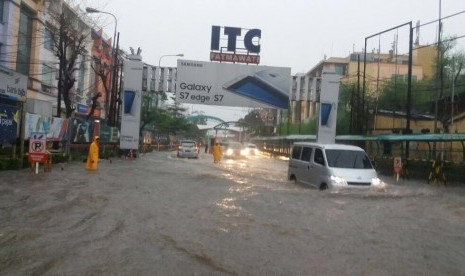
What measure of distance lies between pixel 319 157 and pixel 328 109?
15.6m

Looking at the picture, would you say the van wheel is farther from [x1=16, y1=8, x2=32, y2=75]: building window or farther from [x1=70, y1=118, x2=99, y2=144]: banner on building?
[x1=16, y1=8, x2=32, y2=75]: building window

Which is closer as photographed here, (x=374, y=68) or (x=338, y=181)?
(x=338, y=181)

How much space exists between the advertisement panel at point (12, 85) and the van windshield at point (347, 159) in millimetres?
12974

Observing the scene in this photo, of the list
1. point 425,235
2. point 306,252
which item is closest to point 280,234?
point 306,252

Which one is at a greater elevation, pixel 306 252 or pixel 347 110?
pixel 347 110

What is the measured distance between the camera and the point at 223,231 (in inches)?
347

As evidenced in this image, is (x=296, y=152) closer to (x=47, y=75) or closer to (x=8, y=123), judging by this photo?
(x=8, y=123)

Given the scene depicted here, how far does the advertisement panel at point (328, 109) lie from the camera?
29766 mm

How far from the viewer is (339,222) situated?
10.2 m

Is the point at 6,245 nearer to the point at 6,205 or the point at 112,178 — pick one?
the point at 6,205

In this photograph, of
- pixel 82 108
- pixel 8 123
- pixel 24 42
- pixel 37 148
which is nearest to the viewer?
pixel 37 148

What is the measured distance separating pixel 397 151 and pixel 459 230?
904 inches

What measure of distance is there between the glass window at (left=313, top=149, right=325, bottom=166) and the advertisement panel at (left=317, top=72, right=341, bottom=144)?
48.0 ft

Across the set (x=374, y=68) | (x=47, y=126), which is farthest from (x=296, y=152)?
(x=374, y=68)
